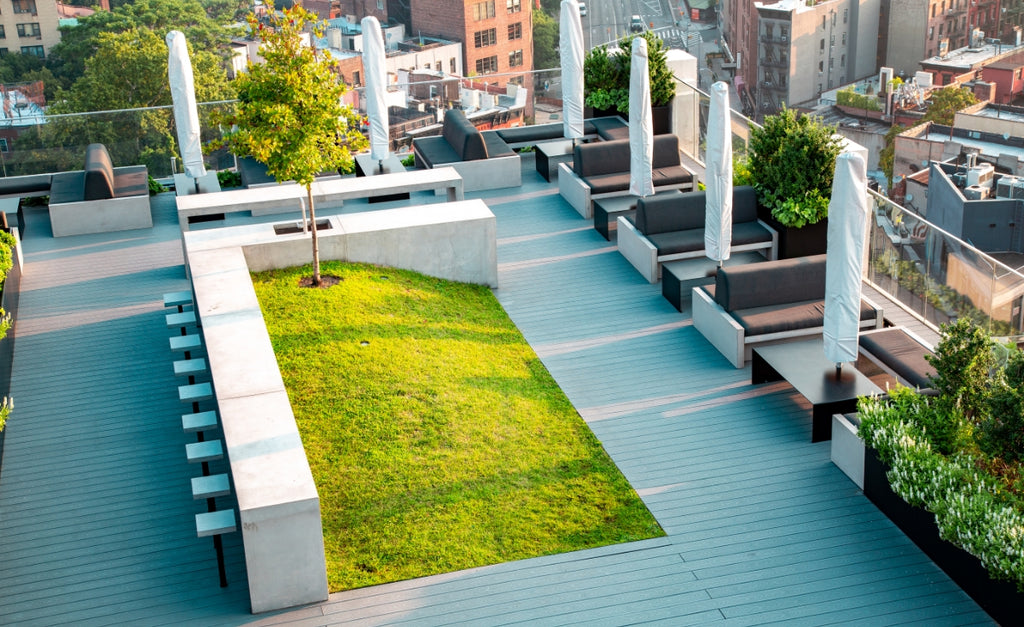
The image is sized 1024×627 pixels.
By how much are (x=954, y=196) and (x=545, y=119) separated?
156 feet

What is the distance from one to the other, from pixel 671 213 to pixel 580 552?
20.3ft

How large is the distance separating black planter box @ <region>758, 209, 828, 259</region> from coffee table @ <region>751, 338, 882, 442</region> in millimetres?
2231

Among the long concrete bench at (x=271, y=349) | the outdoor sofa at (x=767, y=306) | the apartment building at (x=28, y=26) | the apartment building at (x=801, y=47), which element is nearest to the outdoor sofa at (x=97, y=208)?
the long concrete bench at (x=271, y=349)

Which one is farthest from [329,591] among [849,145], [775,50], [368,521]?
[775,50]

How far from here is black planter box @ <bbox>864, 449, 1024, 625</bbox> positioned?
25.6ft

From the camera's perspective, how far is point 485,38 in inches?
3957

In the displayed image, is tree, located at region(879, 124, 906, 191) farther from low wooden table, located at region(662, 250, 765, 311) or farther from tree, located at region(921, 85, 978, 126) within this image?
low wooden table, located at region(662, 250, 765, 311)

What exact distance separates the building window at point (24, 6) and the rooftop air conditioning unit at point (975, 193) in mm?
74417

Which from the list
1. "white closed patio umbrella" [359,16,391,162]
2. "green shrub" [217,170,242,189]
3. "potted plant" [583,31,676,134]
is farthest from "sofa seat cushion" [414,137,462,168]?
"green shrub" [217,170,242,189]

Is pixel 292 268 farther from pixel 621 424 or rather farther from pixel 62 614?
pixel 62 614

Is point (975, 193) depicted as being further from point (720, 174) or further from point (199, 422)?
point (199, 422)

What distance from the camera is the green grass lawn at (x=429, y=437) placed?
9.09m

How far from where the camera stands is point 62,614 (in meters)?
→ 8.43

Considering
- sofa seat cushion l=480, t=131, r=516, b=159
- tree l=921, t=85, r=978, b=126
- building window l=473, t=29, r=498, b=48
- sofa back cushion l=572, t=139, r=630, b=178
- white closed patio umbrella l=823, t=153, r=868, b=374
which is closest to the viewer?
white closed patio umbrella l=823, t=153, r=868, b=374
